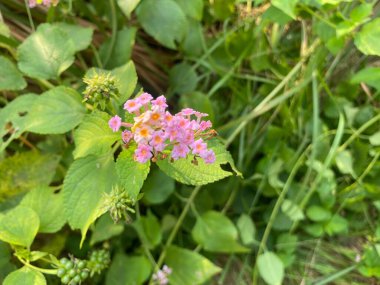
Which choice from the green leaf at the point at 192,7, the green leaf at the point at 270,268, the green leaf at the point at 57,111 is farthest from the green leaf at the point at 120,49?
the green leaf at the point at 270,268

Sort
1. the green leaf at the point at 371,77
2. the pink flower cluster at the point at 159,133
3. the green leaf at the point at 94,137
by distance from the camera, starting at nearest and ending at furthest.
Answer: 1. the pink flower cluster at the point at 159,133
2. the green leaf at the point at 94,137
3. the green leaf at the point at 371,77

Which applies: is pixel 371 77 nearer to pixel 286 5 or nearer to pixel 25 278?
pixel 286 5

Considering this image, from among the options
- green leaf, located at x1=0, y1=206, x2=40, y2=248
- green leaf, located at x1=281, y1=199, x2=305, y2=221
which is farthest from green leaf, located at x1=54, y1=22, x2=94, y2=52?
green leaf, located at x1=281, y1=199, x2=305, y2=221

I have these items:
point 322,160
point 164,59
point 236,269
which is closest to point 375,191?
point 322,160

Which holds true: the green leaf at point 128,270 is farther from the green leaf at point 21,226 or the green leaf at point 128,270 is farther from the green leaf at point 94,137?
the green leaf at point 94,137

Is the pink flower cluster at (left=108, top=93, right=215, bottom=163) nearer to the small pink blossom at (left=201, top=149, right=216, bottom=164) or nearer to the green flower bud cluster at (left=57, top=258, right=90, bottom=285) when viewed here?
the small pink blossom at (left=201, top=149, right=216, bottom=164)

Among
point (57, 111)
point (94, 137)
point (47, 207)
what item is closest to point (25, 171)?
point (47, 207)
